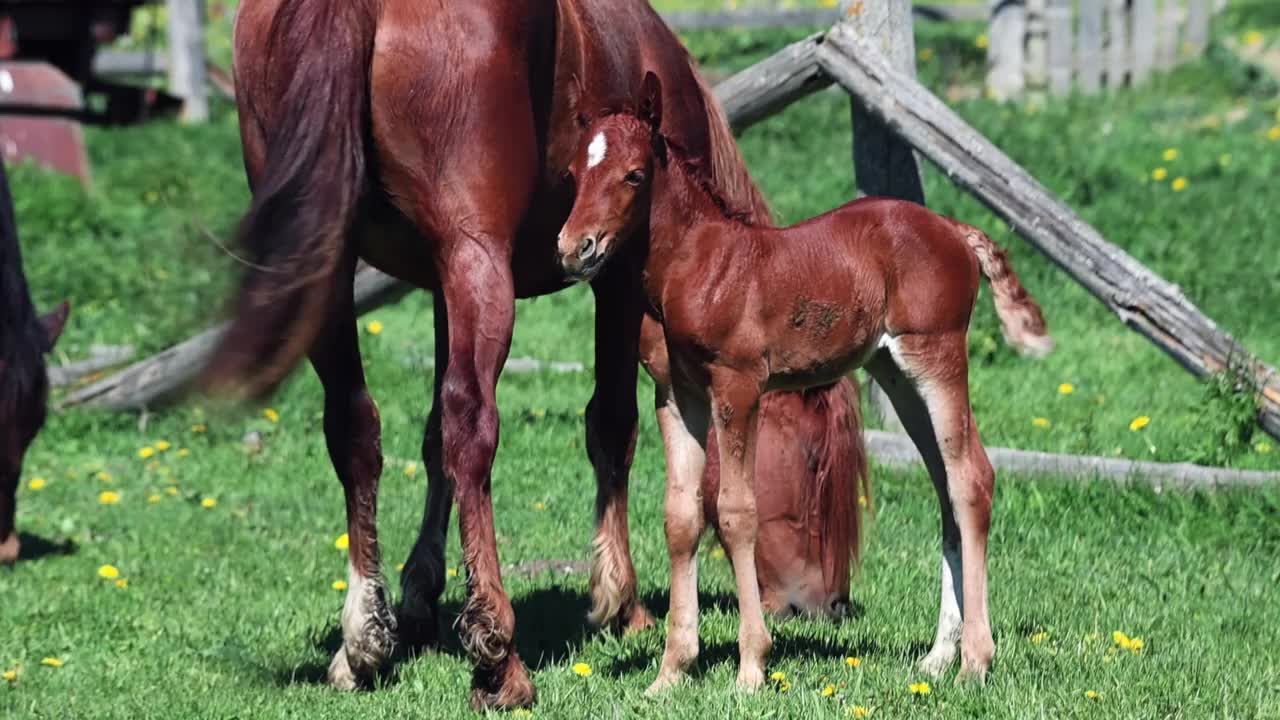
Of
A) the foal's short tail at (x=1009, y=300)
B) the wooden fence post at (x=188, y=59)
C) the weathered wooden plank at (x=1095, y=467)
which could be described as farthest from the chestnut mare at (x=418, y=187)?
the wooden fence post at (x=188, y=59)

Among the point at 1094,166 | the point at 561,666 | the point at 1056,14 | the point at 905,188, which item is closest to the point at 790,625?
the point at 561,666

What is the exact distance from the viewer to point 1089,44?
614 inches

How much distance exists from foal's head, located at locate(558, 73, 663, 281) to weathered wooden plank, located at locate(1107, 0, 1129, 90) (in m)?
12.3

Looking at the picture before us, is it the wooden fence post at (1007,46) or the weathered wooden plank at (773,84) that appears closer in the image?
the weathered wooden plank at (773,84)

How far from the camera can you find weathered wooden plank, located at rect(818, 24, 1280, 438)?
20.9 feet

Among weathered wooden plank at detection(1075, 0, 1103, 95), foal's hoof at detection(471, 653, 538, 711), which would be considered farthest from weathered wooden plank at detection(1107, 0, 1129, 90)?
foal's hoof at detection(471, 653, 538, 711)

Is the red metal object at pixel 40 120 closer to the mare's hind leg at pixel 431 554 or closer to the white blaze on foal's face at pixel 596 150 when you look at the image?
the mare's hind leg at pixel 431 554

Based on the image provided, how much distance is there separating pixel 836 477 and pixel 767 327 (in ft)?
3.59

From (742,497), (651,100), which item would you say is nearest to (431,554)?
(742,497)

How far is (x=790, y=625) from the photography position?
540 centimetres

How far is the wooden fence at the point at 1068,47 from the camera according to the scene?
1530cm

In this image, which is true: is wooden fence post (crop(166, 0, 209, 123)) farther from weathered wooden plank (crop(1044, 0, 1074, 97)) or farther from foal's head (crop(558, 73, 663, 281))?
foal's head (crop(558, 73, 663, 281))

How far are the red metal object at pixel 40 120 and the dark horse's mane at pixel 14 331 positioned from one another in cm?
663

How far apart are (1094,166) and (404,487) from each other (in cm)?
622
